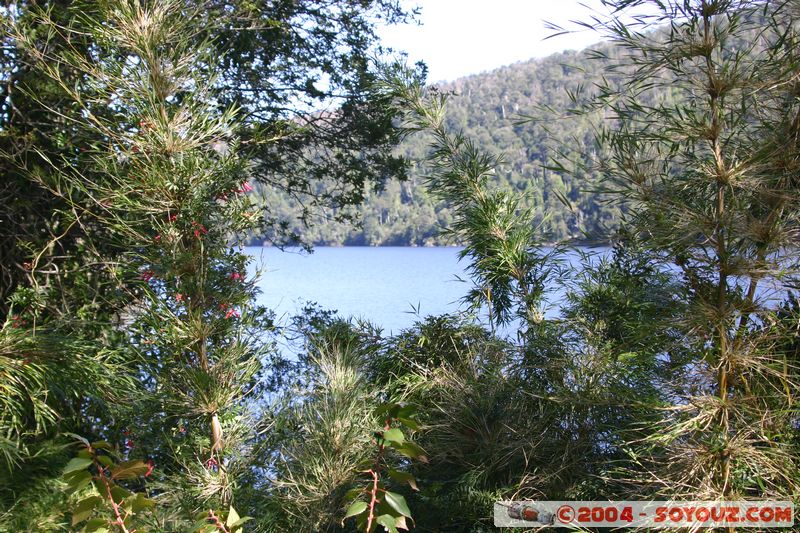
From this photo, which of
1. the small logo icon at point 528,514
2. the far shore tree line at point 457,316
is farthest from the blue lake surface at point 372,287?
the small logo icon at point 528,514

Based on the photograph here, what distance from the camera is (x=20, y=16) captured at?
10.6ft

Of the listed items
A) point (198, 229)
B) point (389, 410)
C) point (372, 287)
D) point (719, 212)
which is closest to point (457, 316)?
point (198, 229)

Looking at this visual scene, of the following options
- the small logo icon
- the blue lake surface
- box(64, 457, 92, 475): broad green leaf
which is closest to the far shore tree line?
box(64, 457, 92, 475): broad green leaf

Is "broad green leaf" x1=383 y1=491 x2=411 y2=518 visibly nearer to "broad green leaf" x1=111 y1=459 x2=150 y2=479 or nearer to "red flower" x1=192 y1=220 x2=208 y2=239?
"broad green leaf" x1=111 y1=459 x2=150 y2=479

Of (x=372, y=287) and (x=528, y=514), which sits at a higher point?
(x=528, y=514)

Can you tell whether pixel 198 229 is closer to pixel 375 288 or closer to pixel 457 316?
pixel 457 316

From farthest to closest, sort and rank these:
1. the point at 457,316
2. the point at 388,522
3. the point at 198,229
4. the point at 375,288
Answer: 1. the point at 375,288
2. the point at 457,316
3. the point at 198,229
4. the point at 388,522

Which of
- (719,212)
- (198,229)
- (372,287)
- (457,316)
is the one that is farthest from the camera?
(372,287)

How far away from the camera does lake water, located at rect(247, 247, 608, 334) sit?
2.89 m

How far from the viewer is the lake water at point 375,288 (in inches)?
114

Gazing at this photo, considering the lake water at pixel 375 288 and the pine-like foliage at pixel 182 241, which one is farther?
the lake water at pixel 375 288

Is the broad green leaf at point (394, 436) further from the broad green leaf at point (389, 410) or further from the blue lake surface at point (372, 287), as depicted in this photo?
the blue lake surface at point (372, 287)

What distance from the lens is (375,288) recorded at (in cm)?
1228

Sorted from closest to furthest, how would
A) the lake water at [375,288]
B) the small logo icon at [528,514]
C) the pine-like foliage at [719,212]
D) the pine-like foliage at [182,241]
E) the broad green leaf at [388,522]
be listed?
the broad green leaf at [388,522]
the pine-like foliage at [719,212]
the small logo icon at [528,514]
the pine-like foliage at [182,241]
the lake water at [375,288]
